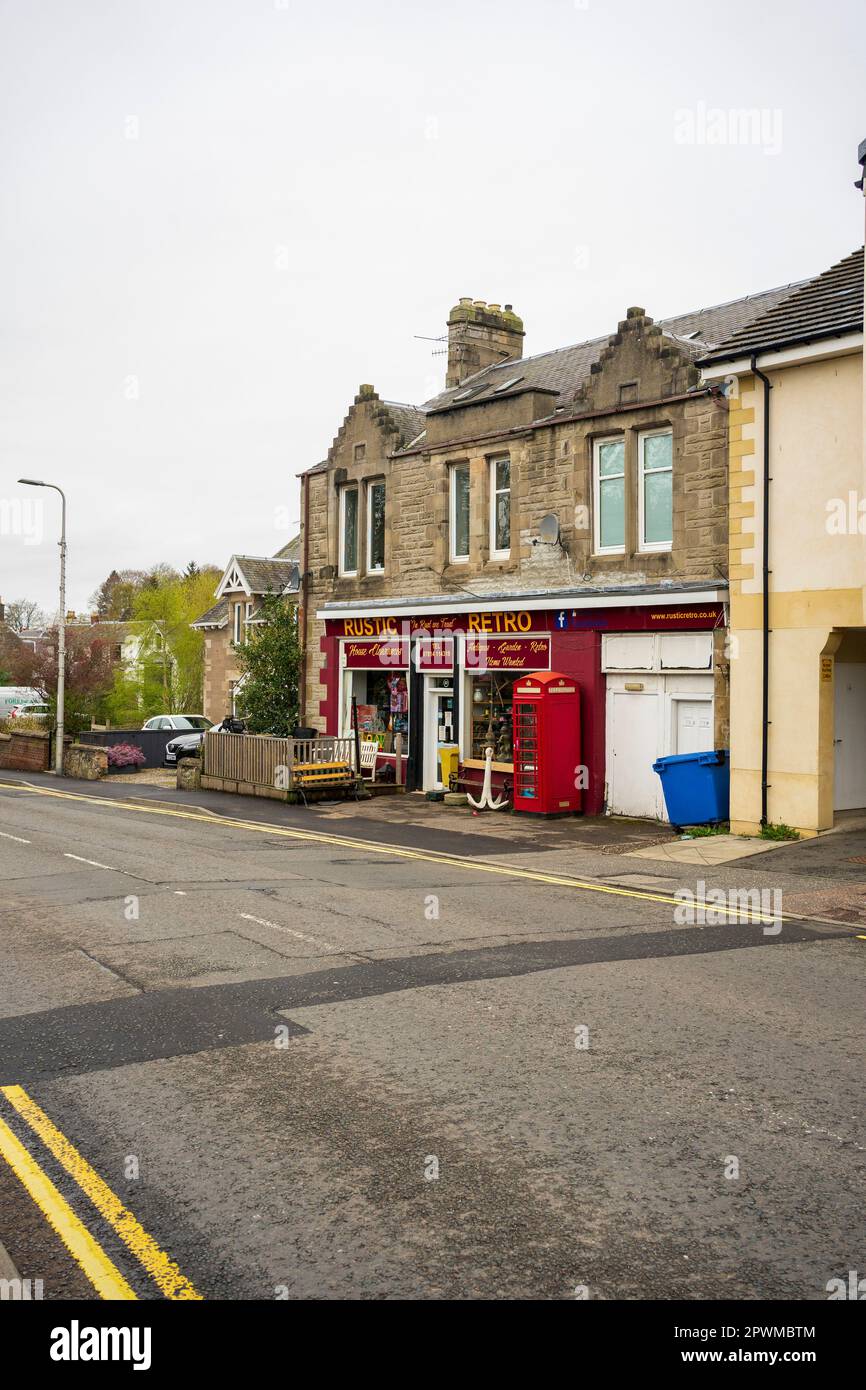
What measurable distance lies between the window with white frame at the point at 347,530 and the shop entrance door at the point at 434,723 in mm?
4421

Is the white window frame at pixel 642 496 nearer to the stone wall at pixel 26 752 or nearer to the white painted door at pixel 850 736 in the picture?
the white painted door at pixel 850 736

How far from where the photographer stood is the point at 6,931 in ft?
35.7

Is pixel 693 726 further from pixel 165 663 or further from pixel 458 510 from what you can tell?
pixel 165 663

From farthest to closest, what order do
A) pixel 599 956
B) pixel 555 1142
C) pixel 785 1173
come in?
pixel 599 956 < pixel 555 1142 < pixel 785 1173

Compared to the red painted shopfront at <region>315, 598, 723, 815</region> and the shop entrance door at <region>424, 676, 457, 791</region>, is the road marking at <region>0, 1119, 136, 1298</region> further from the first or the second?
the shop entrance door at <region>424, 676, 457, 791</region>

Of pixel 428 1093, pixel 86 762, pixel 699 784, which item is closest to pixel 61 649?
pixel 86 762

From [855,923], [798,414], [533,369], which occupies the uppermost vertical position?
[533,369]

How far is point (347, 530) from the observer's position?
28406 mm

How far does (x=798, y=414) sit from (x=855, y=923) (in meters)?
8.39

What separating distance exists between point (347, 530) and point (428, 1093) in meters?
22.9

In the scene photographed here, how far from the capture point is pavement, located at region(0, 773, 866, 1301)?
15.3ft

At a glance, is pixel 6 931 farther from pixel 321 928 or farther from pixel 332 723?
pixel 332 723

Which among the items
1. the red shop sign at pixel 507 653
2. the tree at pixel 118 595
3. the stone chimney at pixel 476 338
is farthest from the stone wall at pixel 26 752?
the tree at pixel 118 595
